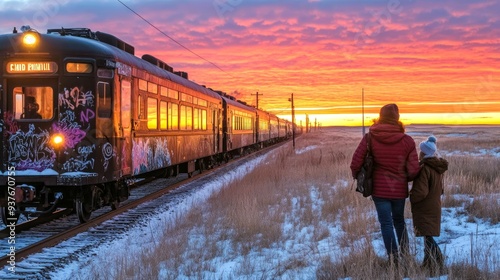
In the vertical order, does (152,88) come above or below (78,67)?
below

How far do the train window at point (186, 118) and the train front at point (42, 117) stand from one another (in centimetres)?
522

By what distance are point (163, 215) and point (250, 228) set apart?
2.77 metres

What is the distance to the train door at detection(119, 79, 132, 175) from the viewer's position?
8359 mm

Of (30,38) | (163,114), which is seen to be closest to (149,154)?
(163,114)

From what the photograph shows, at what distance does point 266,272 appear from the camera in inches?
195

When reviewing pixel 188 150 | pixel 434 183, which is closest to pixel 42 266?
pixel 434 183

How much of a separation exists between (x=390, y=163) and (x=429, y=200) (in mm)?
522

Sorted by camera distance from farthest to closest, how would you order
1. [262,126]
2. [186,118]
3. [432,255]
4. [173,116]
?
1. [262,126]
2. [186,118]
3. [173,116]
4. [432,255]

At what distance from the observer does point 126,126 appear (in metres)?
8.60

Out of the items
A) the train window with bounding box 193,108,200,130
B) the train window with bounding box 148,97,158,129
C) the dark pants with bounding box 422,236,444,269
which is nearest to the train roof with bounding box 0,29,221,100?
the train window with bounding box 148,97,158,129

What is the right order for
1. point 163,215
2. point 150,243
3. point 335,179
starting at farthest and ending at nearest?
point 335,179 < point 163,215 < point 150,243

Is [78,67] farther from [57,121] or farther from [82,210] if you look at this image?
[82,210]

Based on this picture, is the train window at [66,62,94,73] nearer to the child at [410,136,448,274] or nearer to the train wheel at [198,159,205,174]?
the child at [410,136,448,274]

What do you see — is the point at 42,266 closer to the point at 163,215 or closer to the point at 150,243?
the point at 150,243
